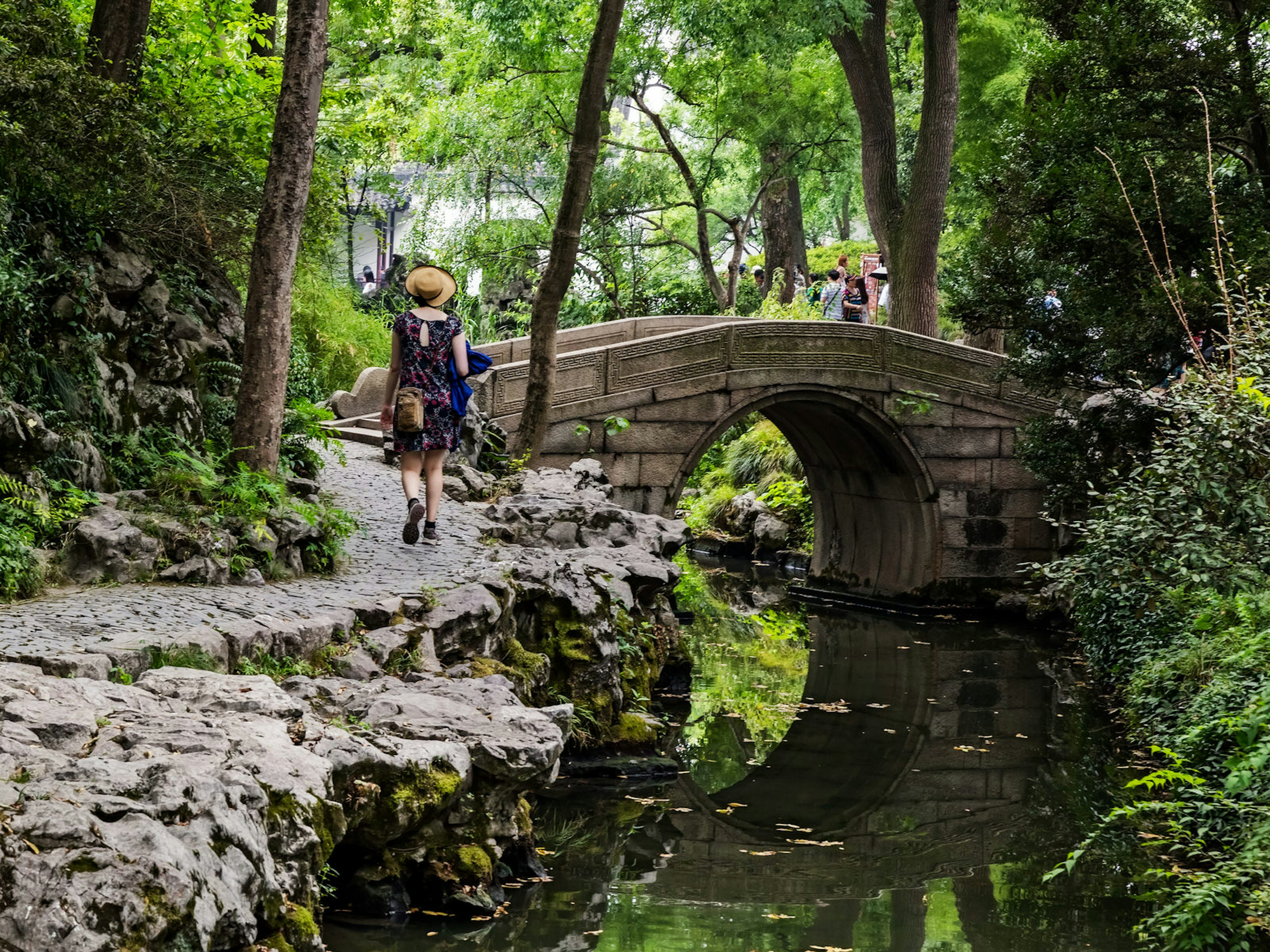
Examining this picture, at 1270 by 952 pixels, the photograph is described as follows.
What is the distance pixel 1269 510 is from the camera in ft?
27.9

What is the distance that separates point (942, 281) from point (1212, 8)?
12.3 ft

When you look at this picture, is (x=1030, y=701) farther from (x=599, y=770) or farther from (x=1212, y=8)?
(x=1212, y=8)

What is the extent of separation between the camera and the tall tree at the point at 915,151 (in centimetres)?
1673

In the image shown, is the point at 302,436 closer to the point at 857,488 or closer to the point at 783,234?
the point at 857,488

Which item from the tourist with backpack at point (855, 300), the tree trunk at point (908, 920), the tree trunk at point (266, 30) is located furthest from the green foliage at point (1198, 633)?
the tourist with backpack at point (855, 300)

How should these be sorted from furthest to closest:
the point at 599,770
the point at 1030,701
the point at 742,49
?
the point at 742,49 → the point at 1030,701 → the point at 599,770

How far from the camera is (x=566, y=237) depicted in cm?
1177

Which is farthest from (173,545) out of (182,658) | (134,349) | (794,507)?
(794,507)

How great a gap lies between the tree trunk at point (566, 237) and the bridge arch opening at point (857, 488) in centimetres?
305

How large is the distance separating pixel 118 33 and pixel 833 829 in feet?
21.8

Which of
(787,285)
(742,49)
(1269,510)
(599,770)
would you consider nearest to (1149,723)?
(1269,510)

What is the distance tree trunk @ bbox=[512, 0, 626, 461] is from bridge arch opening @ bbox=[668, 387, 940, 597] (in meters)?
3.05

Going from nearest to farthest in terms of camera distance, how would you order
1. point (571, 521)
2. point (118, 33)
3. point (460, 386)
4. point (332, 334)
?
point (460, 386) → point (118, 33) → point (571, 521) → point (332, 334)

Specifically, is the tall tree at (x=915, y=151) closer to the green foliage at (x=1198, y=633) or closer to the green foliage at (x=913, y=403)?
the green foliage at (x=913, y=403)
